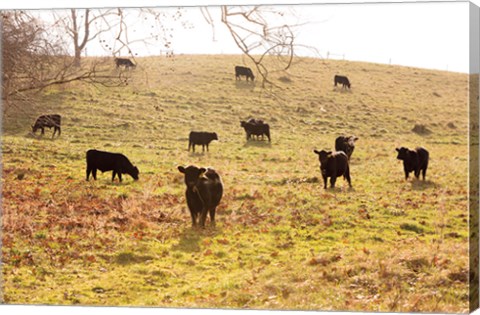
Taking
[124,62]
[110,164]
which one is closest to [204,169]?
[110,164]

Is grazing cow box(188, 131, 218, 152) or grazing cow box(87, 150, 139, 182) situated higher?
grazing cow box(188, 131, 218, 152)

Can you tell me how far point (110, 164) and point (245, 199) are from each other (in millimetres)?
2266

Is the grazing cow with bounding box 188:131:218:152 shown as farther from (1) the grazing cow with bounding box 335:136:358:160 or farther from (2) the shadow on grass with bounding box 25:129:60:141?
(2) the shadow on grass with bounding box 25:129:60:141

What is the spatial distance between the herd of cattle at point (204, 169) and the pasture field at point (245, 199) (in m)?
0.15

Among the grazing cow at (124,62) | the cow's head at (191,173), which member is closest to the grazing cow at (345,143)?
the cow's head at (191,173)

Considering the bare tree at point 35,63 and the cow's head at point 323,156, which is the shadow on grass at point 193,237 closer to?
the cow's head at point 323,156

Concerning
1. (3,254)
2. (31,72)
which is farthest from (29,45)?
(3,254)

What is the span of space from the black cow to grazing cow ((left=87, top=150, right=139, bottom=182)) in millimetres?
4470

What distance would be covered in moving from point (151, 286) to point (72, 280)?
1.24m

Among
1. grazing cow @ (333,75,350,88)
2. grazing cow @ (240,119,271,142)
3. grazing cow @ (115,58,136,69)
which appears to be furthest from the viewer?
grazing cow @ (333,75,350,88)

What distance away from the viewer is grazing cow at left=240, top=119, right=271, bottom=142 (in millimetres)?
11328

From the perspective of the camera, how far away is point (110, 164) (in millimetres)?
10242

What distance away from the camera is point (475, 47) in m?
8.76

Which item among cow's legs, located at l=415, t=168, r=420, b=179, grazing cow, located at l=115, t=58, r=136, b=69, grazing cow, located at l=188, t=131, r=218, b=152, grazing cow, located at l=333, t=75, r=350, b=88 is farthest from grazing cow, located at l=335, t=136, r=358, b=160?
grazing cow, located at l=115, t=58, r=136, b=69
